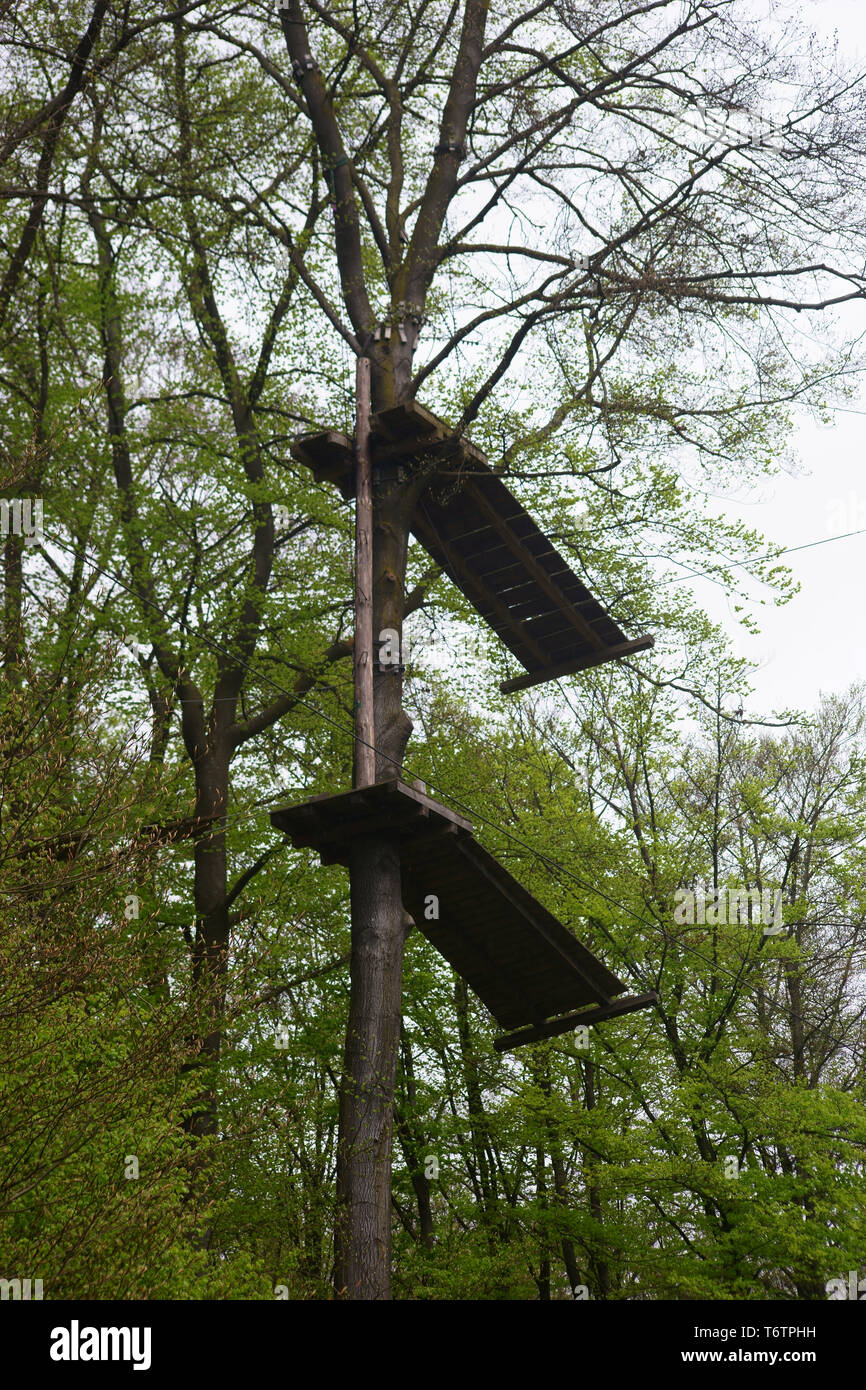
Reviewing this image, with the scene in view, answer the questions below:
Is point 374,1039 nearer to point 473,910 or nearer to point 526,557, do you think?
point 473,910

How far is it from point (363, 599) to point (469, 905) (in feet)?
8.81

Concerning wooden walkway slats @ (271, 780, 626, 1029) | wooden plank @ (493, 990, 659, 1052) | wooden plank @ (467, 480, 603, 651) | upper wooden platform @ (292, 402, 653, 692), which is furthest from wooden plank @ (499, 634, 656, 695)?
wooden plank @ (493, 990, 659, 1052)

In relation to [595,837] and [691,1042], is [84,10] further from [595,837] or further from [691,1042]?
[691,1042]

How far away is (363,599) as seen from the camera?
1045 cm

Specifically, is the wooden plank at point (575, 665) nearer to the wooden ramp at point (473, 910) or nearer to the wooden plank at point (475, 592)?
the wooden plank at point (475, 592)

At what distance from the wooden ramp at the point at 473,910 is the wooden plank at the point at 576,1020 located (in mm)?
12

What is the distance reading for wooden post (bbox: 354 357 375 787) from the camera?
32.1ft

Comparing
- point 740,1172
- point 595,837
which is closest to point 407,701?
point 595,837

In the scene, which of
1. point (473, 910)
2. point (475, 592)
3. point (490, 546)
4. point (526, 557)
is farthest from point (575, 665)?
point (473, 910)

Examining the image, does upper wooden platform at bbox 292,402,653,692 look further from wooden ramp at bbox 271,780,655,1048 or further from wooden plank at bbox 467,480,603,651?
wooden ramp at bbox 271,780,655,1048

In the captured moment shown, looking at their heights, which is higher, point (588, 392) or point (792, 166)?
point (792, 166)

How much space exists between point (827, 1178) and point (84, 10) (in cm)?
1465

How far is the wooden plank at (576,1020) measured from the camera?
1047 cm

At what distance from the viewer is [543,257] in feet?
43.4
